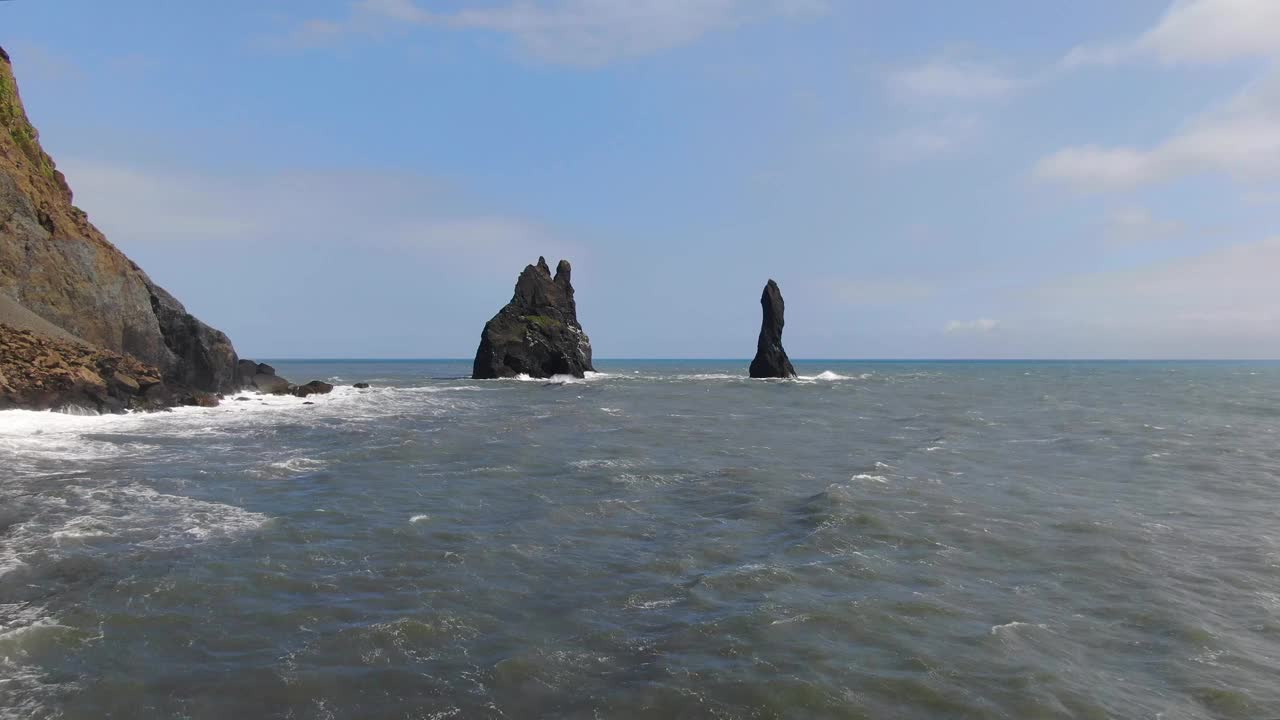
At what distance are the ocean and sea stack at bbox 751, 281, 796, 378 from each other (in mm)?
71688

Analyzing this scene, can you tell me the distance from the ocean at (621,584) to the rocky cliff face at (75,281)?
17714 mm

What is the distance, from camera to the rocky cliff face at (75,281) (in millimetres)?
41156

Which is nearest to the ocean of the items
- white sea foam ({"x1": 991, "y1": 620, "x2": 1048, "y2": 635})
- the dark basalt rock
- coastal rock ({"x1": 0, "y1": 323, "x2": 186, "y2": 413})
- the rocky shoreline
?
white sea foam ({"x1": 991, "y1": 620, "x2": 1048, "y2": 635})

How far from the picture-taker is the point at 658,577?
1357 cm

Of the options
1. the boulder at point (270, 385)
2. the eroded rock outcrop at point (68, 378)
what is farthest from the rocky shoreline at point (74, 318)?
the boulder at point (270, 385)

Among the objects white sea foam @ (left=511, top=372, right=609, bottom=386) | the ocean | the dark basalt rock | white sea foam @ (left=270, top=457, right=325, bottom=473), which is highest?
the dark basalt rock

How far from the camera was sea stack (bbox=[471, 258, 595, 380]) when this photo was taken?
320ft

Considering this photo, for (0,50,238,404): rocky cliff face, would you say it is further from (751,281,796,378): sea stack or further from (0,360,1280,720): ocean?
(751,281,796,378): sea stack

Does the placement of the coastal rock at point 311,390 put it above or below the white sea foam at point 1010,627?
above

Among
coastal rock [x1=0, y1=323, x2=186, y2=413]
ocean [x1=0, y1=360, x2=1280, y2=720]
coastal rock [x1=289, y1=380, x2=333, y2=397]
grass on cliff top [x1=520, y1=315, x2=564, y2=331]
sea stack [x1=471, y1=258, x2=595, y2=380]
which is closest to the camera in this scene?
ocean [x1=0, y1=360, x2=1280, y2=720]

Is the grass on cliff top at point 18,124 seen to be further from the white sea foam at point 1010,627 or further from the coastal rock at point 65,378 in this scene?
the white sea foam at point 1010,627

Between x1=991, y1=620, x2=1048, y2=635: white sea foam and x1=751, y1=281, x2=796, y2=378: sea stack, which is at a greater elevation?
x1=751, y1=281, x2=796, y2=378: sea stack

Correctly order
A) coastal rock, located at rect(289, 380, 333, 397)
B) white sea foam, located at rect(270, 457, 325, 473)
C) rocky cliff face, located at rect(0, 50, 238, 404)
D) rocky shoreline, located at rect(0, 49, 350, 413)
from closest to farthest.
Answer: white sea foam, located at rect(270, 457, 325, 473)
rocky shoreline, located at rect(0, 49, 350, 413)
rocky cliff face, located at rect(0, 50, 238, 404)
coastal rock, located at rect(289, 380, 333, 397)

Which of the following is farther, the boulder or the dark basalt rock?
the boulder
